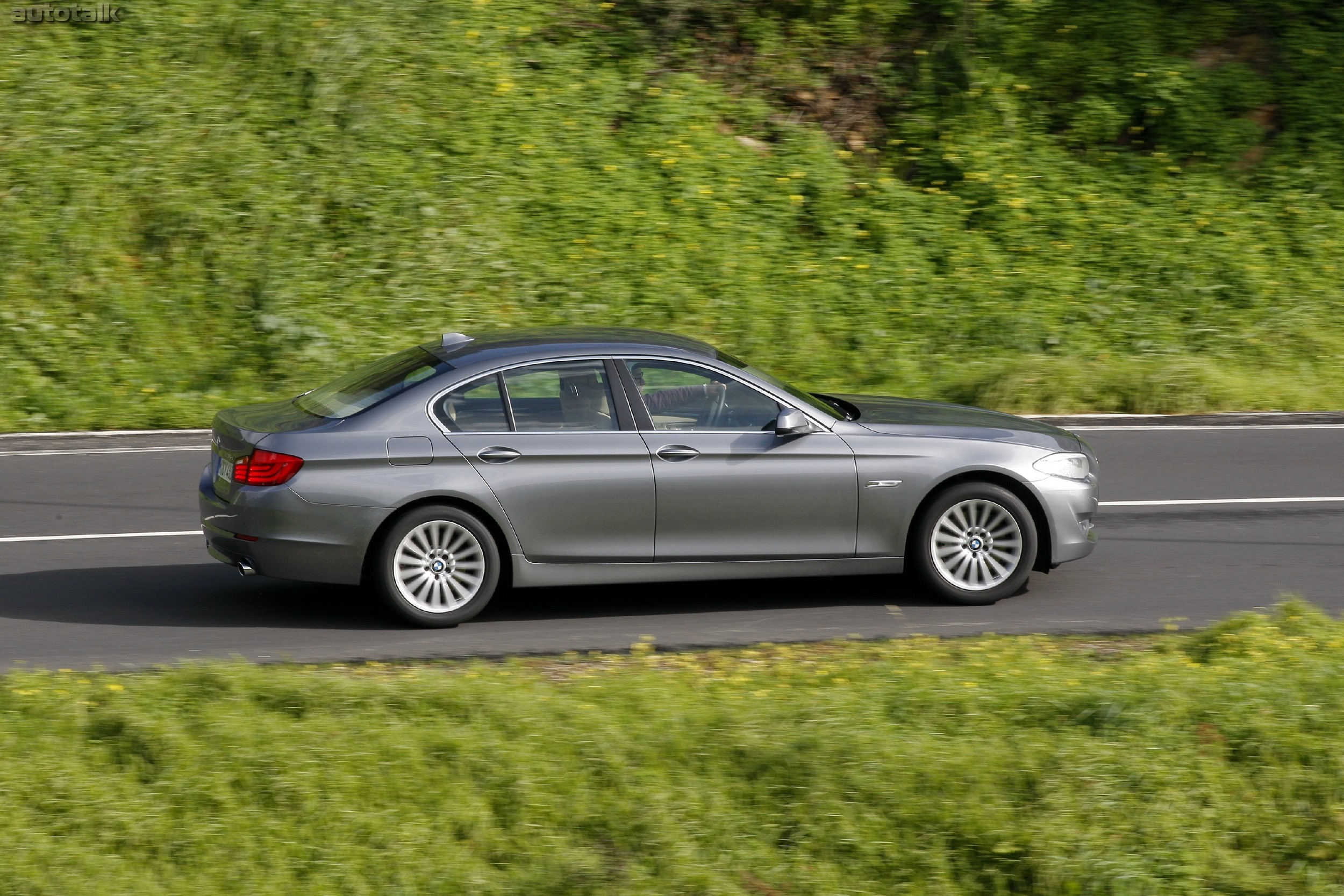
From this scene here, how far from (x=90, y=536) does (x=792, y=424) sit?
501 cm

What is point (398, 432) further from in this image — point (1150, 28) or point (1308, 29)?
point (1308, 29)

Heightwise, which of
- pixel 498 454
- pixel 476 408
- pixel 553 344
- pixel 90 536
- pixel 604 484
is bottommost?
pixel 90 536

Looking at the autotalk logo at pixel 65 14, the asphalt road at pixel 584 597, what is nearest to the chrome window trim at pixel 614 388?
the asphalt road at pixel 584 597

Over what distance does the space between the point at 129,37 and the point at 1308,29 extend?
1600 centimetres

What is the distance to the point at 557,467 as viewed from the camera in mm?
7633

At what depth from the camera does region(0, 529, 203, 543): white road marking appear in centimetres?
972

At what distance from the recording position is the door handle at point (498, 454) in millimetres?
7590

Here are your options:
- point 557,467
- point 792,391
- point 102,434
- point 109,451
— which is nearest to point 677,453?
point 557,467

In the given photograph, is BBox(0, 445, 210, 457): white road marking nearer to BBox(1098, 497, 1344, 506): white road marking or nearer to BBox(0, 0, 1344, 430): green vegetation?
BBox(0, 0, 1344, 430): green vegetation

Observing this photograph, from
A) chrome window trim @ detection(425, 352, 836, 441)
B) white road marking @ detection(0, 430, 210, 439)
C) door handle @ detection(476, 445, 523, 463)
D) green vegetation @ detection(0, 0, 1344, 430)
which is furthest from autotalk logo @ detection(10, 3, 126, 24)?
door handle @ detection(476, 445, 523, 463)

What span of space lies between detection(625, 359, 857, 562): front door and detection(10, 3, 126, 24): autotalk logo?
1430 cm

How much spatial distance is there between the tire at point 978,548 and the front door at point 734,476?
47 centimetres

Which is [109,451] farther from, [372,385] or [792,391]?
[792,391]

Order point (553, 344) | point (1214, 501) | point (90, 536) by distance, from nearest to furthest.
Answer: point (553, 344)
point (90, 536)
point (1214, 501)
